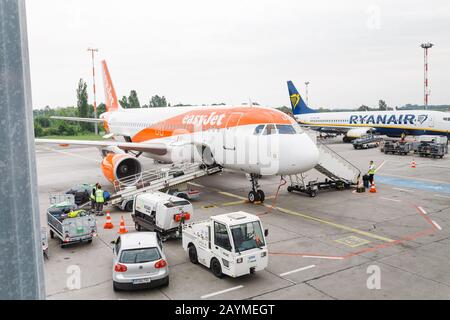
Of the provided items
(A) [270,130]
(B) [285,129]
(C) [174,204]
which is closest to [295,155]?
(B) [285,129]

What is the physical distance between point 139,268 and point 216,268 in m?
2.33

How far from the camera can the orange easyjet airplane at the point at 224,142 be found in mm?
17562

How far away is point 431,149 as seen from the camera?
3853 cm

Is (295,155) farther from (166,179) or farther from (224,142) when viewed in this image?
(166,179)

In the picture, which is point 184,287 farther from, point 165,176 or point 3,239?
point 165,176

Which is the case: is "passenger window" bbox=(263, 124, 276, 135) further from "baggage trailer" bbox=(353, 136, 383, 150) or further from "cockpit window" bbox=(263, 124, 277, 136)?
"baggage trailer" bbox=(353, 136, 383, 150)

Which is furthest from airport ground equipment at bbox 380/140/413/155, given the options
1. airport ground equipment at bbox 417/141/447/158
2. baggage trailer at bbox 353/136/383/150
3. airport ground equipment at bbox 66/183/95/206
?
airport ground equipment at bbox 66/183/95/206

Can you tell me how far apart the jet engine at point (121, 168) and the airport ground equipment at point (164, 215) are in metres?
6.65

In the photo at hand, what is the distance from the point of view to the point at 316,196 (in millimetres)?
22484

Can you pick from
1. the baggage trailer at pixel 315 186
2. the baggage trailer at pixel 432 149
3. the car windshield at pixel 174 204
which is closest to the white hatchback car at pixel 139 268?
the car windshield at pixel 174 204

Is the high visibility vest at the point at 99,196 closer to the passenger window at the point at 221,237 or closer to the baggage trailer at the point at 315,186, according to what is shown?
the passenger window at the point at 221,237
